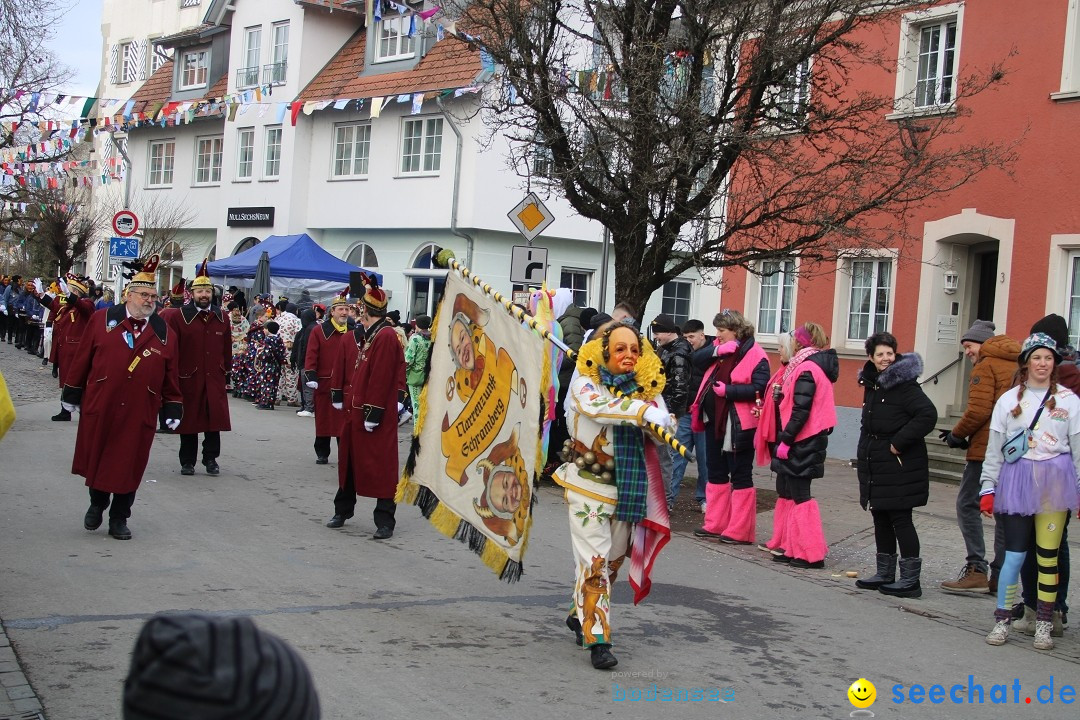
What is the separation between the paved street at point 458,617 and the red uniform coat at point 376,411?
503mm

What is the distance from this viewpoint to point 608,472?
6.09 m

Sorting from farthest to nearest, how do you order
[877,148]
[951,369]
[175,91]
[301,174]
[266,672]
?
[175,91] → [301,174] → [951,369] → [877,148] → [266,672]

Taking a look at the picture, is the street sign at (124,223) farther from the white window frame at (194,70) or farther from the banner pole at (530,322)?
the banner pole at (530,322)

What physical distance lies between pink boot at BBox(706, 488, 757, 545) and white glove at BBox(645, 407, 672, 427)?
15.1 ft

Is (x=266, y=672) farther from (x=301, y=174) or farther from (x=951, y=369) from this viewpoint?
(x=301, y=174)

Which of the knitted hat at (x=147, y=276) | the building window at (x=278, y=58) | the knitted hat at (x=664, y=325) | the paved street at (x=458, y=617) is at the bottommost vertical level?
the paved street at (x=458, y=617)

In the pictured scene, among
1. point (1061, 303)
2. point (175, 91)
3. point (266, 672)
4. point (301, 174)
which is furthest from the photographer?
point (175, 91)

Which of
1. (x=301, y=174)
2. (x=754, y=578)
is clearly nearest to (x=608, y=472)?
(x=754, y=578)

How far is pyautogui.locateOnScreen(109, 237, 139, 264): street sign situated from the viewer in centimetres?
2298

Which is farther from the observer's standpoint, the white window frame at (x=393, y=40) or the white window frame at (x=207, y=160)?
the white window frame at (x=207, y=160)

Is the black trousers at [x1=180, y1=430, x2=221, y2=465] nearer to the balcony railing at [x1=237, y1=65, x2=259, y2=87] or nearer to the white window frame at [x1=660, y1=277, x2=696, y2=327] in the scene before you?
the white window frame at [x1=660, y1=277, x2=696, y2=327]

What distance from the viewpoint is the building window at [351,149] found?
3178 cm

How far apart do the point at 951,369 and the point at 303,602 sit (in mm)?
12157

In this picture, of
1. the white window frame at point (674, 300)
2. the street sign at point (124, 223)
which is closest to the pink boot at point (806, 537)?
the street sign at point (124, 223)
